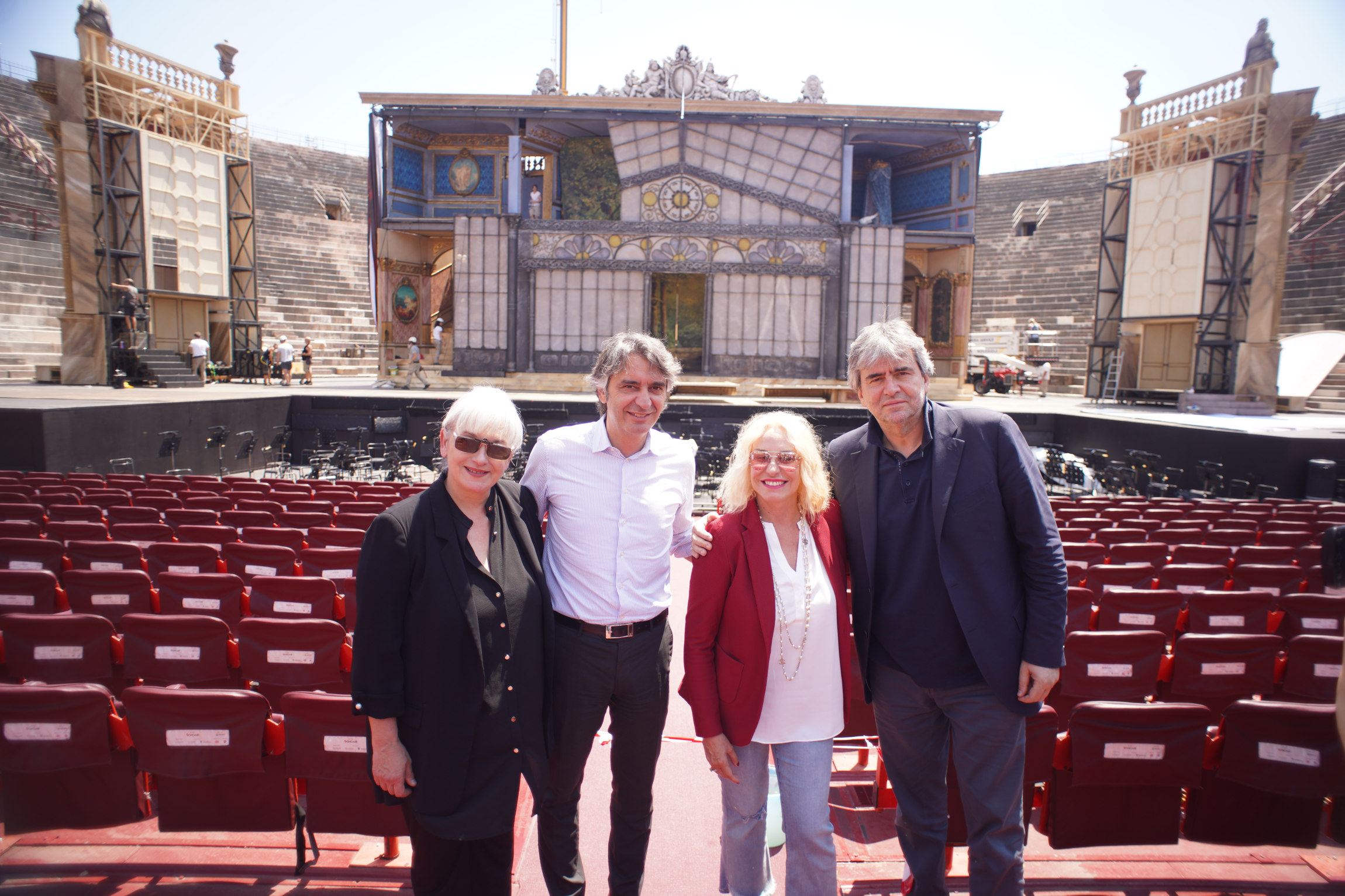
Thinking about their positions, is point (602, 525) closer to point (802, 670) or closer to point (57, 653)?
point (802, 670)

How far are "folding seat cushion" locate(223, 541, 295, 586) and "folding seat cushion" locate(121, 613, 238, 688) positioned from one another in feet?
3.46

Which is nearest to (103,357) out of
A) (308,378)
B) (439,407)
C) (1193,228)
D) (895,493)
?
(308,378)

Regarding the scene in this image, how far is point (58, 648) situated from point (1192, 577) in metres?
6.20

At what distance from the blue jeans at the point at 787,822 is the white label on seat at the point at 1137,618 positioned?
2.47 metres

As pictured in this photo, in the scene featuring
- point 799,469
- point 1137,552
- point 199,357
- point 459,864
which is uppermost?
point 199,357

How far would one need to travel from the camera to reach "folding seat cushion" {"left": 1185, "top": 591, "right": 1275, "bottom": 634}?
3781 mm

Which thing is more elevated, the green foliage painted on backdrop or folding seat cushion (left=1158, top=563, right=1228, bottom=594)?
the green foliage painted on backdrop

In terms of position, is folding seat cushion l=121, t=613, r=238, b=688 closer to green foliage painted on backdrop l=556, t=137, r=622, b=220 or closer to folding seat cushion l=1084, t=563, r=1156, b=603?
folding seat cushion l=1084, t=563, r=1156, b=603

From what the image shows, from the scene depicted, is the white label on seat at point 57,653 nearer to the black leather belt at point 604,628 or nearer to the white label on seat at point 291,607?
the white label on seat at point 291,607

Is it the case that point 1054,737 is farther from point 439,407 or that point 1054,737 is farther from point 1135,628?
point 439,407

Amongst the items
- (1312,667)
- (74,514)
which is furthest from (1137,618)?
(74,514)

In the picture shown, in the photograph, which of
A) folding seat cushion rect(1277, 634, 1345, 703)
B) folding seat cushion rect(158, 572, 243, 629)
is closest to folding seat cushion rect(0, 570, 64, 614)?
folding seat cushion rect(158, 572, 243, 629)

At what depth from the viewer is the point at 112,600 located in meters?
3.84

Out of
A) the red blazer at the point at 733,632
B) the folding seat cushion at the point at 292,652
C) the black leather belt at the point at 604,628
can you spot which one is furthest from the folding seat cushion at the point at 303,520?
the red blazer at the point at 733,632
